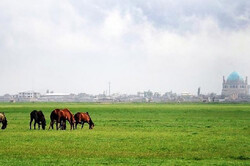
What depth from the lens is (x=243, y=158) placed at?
66.8 ft

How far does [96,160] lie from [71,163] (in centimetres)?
119

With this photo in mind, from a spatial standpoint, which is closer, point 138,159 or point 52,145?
point 138,159

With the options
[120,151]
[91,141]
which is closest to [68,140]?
[91,141]

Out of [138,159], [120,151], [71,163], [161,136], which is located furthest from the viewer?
[161,136]

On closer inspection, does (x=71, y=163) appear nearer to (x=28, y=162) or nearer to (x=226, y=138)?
(x=28, y=162)

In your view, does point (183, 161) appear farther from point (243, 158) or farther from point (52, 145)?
point (52, 145)

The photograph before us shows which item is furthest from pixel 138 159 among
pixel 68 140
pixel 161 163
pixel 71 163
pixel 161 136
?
pixel 161 136

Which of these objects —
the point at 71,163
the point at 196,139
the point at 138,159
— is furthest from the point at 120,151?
the point at 196,139

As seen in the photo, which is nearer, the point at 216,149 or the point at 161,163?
the point at 161,163

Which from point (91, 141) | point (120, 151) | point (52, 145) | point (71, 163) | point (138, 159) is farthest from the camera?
point (91, 141)

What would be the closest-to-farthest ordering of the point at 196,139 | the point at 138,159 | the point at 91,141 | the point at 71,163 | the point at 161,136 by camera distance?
the point at 71,163 < the point at 138,159 < the point at 91,141 < the point at 196,139 < the point at 161,136

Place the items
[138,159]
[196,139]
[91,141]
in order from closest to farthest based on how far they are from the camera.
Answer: [138,159], [91,141], [196,139]

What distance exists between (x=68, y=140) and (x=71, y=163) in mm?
Answer: 8250

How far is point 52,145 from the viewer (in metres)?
24.2
